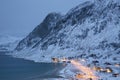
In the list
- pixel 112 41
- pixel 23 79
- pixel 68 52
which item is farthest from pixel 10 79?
pixel 68 52

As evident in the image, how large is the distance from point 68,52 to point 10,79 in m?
90.1

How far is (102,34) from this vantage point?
182 metres

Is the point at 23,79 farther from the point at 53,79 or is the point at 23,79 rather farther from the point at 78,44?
the point at 78,44

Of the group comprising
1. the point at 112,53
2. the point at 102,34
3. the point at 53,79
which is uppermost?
the point at 102,34

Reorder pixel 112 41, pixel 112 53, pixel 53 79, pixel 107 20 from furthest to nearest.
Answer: pixel 107 20 → pixel 112 41 → pixel 112 53 → pixel 53 79

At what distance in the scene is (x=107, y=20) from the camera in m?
194

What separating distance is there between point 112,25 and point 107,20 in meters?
10.5

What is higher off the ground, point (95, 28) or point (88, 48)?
point (95, 28)

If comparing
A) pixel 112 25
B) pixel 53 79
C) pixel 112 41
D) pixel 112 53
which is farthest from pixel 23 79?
pixel 112 25

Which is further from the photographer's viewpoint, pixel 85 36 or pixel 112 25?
pixel 85 36

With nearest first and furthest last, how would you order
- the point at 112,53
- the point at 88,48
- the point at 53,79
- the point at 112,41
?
the point at 53,79 → the point at 112,53 → the point at 112,41 → the point at 88,48

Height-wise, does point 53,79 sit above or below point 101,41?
below

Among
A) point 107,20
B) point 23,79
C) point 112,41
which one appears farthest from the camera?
point 107,20

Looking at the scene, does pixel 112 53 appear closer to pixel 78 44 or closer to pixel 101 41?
pixel 101 41
